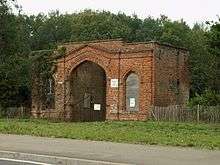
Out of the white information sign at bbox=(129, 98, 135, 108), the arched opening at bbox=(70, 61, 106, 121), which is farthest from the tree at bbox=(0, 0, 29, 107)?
the white information sign at bbox=(129, 98, 135, 108)

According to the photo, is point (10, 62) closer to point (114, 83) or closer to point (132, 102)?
point (114, 83)

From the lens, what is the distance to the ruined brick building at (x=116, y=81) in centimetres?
4300

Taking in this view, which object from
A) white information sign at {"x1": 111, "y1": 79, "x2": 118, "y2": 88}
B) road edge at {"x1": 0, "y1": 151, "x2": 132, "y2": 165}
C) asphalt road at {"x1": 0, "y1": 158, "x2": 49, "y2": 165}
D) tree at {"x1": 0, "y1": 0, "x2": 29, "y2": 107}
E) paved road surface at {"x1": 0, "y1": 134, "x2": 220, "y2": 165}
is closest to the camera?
road edge at {"x1": 0, "y1": 151, "x2": 132, "y2": 165}

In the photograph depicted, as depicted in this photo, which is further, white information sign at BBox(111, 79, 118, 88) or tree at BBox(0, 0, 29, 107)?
tree at BBox(0, 0, 29, 107)

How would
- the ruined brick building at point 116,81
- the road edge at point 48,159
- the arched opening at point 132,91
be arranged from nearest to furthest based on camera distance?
the road edge at point 48,159
the ruined brick building at point 116,81
the arched opening at point 132,91

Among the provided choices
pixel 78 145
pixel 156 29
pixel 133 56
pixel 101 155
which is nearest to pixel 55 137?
pixel 78 145

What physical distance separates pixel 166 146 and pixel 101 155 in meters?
3.38

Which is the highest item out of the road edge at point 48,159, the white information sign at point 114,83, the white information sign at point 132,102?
the white information sign at point 114,83

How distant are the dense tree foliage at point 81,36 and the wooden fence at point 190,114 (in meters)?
4.57

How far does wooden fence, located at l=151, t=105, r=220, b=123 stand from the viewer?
3719 cm

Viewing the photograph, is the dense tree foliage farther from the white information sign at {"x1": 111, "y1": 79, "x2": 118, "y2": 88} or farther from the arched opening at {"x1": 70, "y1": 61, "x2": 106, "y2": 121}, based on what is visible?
the white information sign at {"x1": 111, "y1": 79, "x2": 118, "y2": 88}

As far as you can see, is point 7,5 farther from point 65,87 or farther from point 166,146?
point 166,146

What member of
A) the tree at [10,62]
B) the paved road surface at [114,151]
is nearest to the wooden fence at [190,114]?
the tree at [10,62]

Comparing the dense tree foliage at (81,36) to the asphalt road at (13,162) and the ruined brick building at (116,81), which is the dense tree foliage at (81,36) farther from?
the asphalt road at (13,162)
